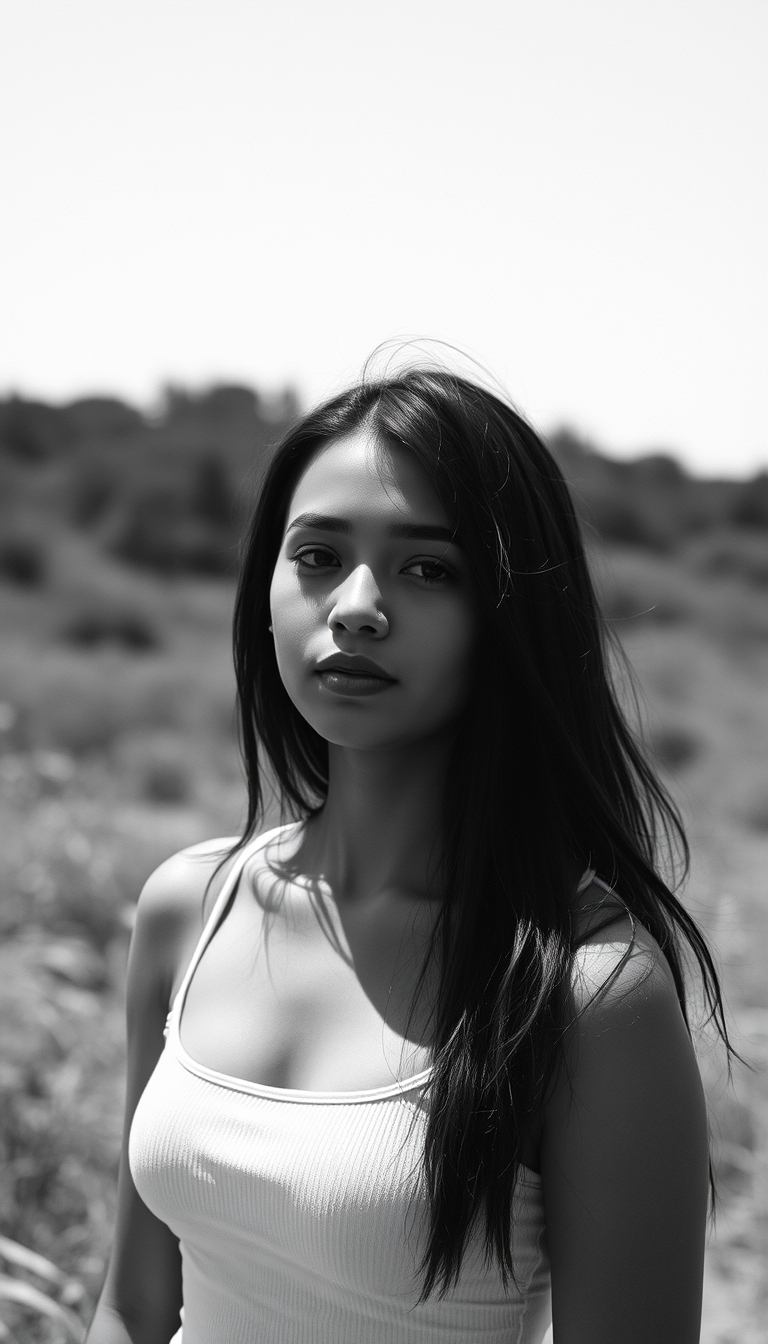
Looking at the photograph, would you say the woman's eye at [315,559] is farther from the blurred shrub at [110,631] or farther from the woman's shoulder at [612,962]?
the blurred shrub at [110,631]

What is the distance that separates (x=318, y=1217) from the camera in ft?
4.11

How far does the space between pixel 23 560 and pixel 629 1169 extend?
15887 millimetres

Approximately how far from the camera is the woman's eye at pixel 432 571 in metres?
1.39

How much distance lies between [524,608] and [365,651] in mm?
194

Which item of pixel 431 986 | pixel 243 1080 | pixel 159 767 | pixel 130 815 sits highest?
pixel 431 986

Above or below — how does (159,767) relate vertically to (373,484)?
below

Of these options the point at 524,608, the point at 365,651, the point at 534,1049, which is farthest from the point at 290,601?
the point at 534,1049

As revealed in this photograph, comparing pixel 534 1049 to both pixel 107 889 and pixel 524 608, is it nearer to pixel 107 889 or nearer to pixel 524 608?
pixel 524 608

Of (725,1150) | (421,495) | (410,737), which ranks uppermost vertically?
(421,495)

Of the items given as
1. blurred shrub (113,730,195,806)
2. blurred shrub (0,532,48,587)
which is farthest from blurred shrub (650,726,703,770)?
blurred shrub (0,532,48,587)

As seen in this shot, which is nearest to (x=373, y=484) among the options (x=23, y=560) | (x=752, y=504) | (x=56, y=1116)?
(x=56, y=1116)

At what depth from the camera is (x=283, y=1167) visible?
1.27m

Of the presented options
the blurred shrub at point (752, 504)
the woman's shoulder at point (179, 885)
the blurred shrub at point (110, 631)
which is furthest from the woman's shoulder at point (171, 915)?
the blurred shrub at point (752, 504)

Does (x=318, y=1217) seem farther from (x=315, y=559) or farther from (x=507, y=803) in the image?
(x=315, y=559)
